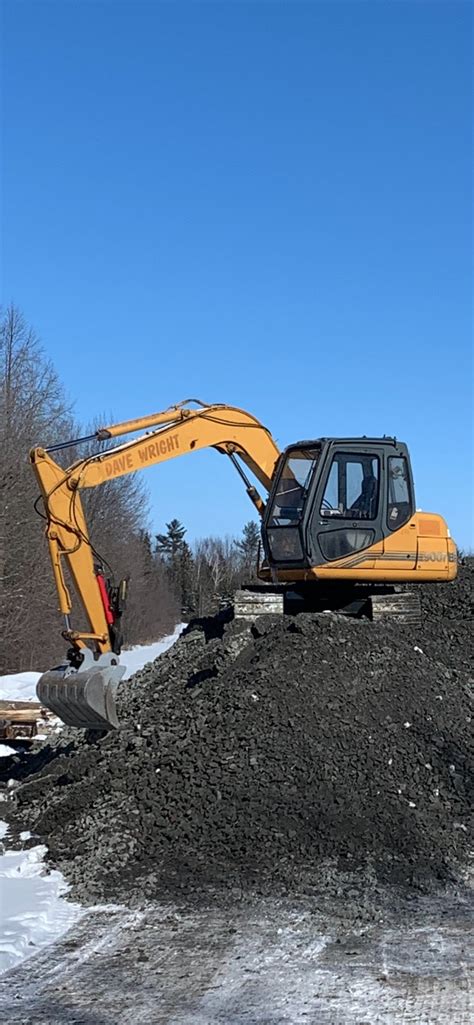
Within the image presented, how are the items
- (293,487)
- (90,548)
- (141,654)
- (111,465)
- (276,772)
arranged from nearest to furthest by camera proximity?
(276,772) → (90,548) → (111,465) → (293,487) → (141,654)

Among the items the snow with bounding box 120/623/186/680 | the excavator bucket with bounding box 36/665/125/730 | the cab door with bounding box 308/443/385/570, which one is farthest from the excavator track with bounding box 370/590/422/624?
the snow with bounding box 120/623/186/680

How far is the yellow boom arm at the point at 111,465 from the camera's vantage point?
1015 centimetres

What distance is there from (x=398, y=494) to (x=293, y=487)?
4.14 ft

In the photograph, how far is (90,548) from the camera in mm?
10328

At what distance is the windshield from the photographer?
12320 millimetres

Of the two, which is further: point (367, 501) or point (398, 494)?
point (398, 494)

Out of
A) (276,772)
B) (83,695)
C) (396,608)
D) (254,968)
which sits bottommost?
(254,968)

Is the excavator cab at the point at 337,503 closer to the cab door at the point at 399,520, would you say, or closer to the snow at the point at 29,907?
the cab door at the point at 399,520

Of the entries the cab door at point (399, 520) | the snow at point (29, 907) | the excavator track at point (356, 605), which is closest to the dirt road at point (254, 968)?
the snow at point (29, 907)

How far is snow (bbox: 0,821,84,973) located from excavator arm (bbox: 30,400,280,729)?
1.48 m

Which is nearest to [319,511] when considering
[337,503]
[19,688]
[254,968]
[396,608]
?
[337,503]

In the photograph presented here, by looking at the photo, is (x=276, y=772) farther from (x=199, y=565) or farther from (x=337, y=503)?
(x=199, y=565)

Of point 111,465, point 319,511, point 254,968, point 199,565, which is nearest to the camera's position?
point 254,968

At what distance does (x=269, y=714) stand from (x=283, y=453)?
4079 millimetres
